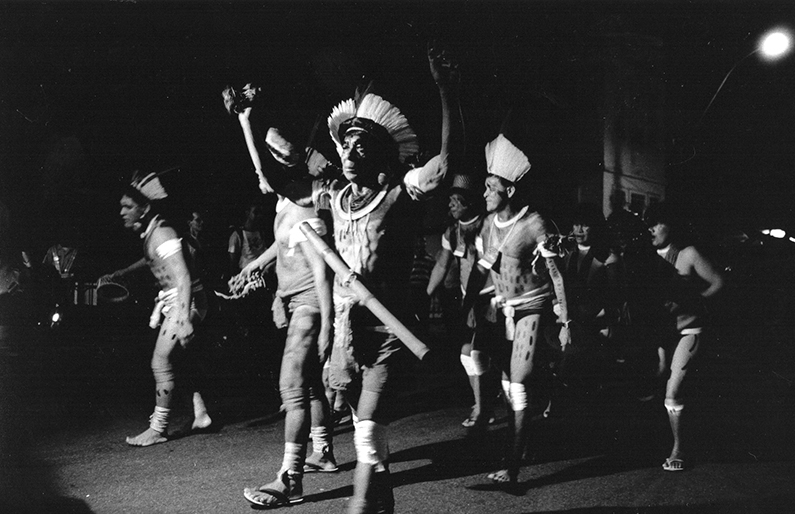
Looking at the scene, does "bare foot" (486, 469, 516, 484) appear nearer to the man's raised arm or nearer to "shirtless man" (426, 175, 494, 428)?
"shirtless man" (426, 175, 494, 428)

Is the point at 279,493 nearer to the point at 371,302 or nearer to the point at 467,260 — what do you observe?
the point at 371,302

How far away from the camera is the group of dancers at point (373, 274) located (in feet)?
11.3

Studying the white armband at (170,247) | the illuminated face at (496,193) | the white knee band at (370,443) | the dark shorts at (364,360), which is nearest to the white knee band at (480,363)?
the illuminated face at (496,193)

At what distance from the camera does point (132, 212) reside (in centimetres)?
497

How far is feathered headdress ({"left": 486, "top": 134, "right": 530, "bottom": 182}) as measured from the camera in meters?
4.62

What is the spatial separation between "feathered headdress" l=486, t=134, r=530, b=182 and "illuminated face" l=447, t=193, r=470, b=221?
98 centimetres

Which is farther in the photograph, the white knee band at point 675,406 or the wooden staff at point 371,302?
the white knee band at point 675,406

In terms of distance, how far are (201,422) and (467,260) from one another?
2478mm

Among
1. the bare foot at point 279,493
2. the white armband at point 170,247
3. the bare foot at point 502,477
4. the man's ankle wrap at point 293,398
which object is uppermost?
the white armband at point 170,247

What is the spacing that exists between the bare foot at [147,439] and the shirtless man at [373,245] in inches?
77.7

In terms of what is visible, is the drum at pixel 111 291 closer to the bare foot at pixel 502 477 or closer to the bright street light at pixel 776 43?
the bare foot at pixel 502 477

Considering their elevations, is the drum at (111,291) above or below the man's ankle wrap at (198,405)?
above

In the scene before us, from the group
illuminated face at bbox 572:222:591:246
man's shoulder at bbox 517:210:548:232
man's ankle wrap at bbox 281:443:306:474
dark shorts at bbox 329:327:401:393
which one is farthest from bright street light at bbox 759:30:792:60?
man's ankle wrap at bbox 281:443:306:474

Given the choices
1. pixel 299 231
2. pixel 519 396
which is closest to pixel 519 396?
pixel 519 396
